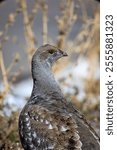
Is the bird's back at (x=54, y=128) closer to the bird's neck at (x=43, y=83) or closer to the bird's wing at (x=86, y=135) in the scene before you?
the bird's wing at (x=86, y=135)

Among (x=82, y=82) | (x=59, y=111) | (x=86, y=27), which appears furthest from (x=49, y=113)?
(x=82, y=82)

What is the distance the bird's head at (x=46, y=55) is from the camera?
7930mm

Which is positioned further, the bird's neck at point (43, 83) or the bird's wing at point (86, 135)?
the bird's neck at point (43, 83)

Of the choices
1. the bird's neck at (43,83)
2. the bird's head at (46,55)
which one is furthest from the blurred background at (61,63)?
the bird's head at (46,55)

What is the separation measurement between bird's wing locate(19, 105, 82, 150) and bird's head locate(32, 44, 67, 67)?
59 cm

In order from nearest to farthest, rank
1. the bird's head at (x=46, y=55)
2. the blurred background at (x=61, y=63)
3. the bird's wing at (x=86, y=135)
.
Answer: the bird's wing at (x=86, y=135)
the bird's head at (x=46, y=55)
the blurred background at (x=61, y=63)

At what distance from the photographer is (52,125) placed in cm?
730

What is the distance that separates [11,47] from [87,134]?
9117mm

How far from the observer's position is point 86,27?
11414mm

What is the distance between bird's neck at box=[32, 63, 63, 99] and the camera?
7.78 metres

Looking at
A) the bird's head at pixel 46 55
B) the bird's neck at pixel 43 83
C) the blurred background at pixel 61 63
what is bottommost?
the bird's neck at pixel 43 83

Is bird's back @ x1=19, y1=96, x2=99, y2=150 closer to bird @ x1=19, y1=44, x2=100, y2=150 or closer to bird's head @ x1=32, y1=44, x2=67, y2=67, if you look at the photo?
bird @ x1=19, y1=44, x2=100, y2=150

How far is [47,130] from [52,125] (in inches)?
2.5

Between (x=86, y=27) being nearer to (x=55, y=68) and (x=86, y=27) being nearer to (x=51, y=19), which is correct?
(x=55, y=68)
